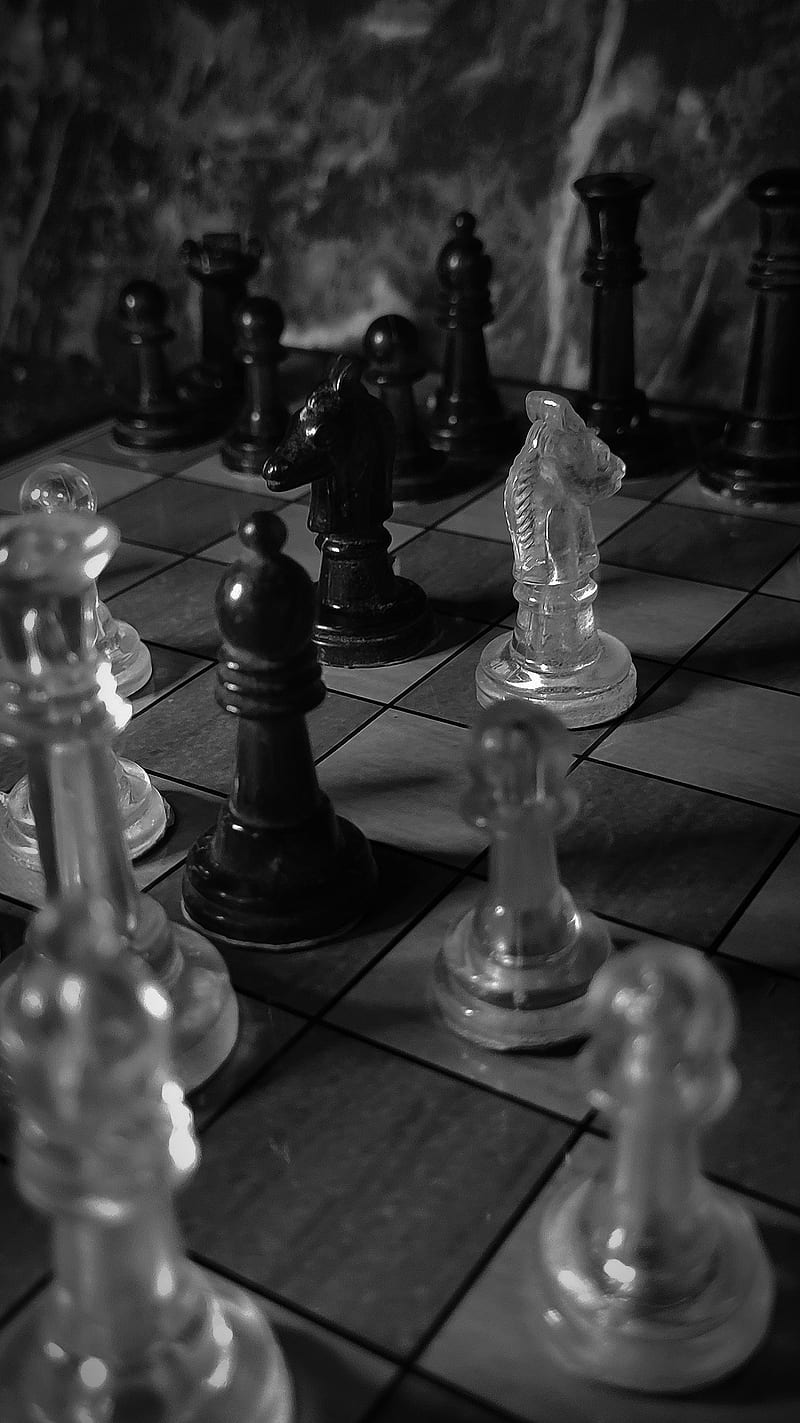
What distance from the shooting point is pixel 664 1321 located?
950mm

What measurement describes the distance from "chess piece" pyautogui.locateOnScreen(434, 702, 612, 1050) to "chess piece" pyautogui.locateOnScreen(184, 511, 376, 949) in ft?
0.45

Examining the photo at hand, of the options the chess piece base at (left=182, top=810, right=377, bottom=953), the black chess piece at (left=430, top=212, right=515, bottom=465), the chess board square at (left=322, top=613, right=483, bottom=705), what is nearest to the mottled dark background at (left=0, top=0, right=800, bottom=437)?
the black chess piece at (left=430, top=212, right=515, bottom=465)

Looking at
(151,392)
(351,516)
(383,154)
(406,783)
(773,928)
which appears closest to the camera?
(773,928)

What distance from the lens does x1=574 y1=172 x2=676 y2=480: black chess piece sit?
2279 mm

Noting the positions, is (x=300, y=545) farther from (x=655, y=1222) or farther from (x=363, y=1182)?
(x=655, y=1222)

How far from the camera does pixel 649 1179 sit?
94 cm

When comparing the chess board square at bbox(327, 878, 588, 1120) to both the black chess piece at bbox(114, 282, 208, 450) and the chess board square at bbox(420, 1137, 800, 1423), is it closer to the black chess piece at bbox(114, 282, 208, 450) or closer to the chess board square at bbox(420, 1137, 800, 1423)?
the chess board square at bbox(420, 1137, 800, 1423)

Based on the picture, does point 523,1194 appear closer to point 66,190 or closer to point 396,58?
point 396,58

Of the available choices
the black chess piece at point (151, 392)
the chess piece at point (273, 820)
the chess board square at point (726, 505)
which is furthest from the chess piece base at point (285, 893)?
the black chess piece at point (151, 392)

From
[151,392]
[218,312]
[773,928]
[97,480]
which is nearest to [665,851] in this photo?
[773,928]

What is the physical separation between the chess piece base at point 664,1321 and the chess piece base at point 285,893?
424 millimetres

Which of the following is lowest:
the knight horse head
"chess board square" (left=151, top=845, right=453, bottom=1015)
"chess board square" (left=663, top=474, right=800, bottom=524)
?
"chess board square" (left=151, top=845, right=453, bottom=1015)

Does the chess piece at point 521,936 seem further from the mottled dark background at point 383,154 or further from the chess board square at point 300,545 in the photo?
the mottled dark background at point 383,154

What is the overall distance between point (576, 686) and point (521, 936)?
0.50m
